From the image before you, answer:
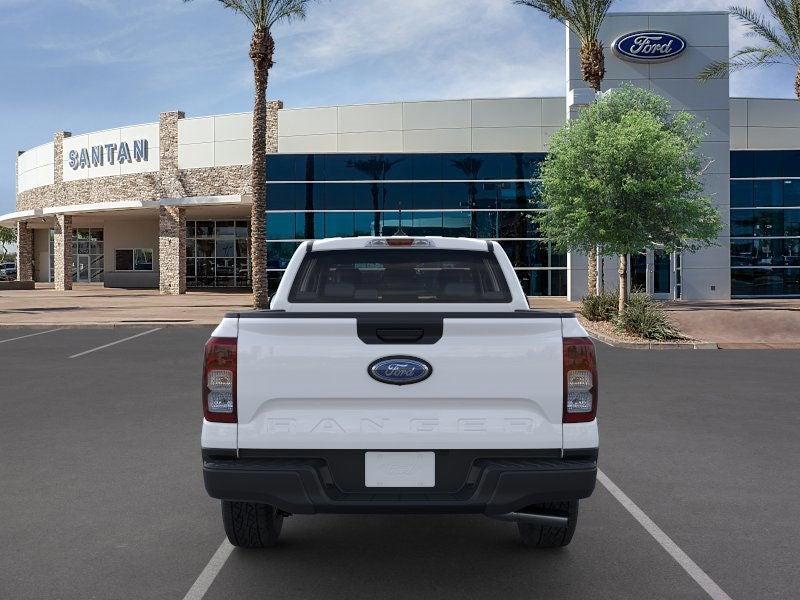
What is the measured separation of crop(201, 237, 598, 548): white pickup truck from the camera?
377 cm

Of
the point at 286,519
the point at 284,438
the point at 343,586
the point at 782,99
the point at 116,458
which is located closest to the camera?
the point at 284,438

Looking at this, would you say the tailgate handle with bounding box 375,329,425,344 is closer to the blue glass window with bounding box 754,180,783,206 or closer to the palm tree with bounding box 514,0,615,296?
the palm tree with bounding box 514,0,615,296

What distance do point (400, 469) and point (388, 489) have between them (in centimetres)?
11

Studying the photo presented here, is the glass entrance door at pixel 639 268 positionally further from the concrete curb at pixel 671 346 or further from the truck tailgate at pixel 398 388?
the truck tailgate at pixel 398 388

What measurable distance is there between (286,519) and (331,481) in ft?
5.42

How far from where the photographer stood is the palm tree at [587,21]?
26.6 metres

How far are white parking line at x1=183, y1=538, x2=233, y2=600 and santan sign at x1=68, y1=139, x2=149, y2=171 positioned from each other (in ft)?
137

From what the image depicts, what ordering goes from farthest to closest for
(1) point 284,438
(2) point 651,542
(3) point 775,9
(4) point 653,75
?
(4) point 653,75 < (3) point 775,9 < (2) point 651,542 < (1) point 284,438

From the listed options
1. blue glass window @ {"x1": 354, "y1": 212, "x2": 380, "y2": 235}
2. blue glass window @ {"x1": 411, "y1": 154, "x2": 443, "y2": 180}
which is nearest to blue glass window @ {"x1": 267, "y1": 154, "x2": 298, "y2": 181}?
blue glass window @ {"x1": 354, "y1": 212, "x2": 380, "y2": 235}

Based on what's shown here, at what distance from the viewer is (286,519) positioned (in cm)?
532

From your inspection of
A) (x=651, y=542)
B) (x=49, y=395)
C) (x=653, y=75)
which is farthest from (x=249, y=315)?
(x=653, y=75)

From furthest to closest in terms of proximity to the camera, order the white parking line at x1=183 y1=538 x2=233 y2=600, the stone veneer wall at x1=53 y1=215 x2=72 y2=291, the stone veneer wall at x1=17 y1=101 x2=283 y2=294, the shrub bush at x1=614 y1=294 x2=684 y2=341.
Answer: the stone veneer wall at x1=53 y1=215 x2=72 y2=291
the stone veneer wall at x1=17 y1=101 x2=283 y2=294
the shrub bush at x1=614 y1=294 x2=684 y2=341
the white parking line at x1=183 y1=538 x2=233 y2=600

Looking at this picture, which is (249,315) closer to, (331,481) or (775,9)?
(331,481)

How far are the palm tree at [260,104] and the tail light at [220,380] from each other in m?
22.5
